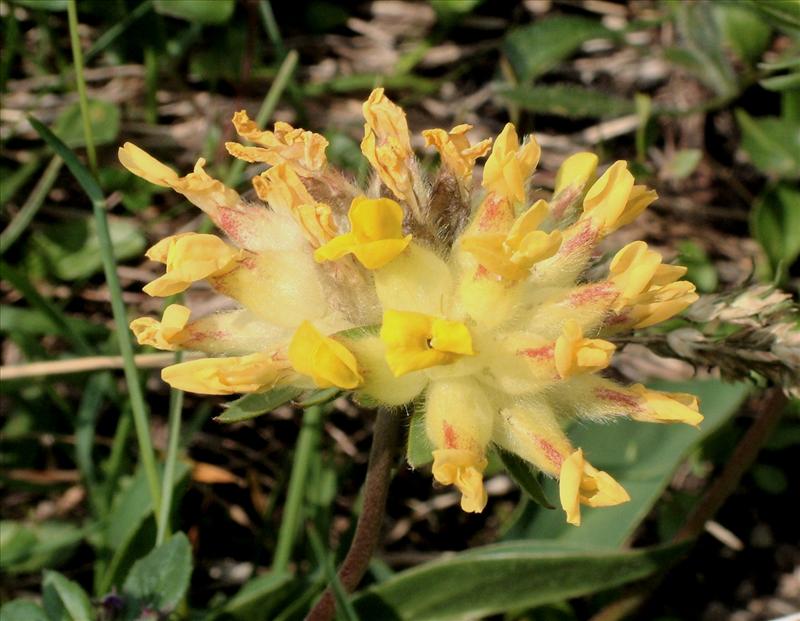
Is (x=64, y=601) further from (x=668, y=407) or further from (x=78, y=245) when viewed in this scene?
(x=78, y=245)

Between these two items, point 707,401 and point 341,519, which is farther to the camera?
point 341,519

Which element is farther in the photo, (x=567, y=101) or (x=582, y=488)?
(x=567, y=101)

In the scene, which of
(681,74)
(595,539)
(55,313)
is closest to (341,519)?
(595,539)

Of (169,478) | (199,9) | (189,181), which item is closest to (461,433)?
(189,181)

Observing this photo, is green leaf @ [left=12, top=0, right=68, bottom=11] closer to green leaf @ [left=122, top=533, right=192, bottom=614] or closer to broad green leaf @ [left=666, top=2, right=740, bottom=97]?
green leaf @ [left=122, top=533, right=192, bottom=614]

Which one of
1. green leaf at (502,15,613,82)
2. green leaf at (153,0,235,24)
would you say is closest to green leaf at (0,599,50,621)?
green leaf at (153,0,235,24)

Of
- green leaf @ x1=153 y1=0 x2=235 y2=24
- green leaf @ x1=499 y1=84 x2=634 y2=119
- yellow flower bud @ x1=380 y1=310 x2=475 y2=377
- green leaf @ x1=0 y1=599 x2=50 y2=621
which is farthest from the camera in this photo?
green leaf @ x1=499 y1=84 x2=634 y2=119

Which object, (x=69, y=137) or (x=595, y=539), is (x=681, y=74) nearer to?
(x=595, y=539)
